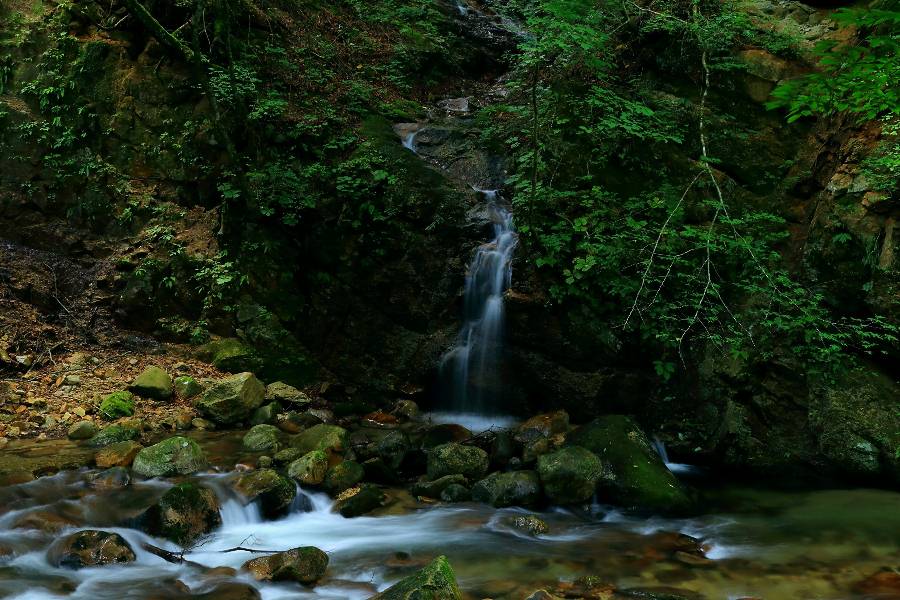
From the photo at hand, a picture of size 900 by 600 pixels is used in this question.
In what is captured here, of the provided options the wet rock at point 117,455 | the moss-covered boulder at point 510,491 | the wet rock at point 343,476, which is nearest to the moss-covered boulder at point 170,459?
the wet rock at point 117,455

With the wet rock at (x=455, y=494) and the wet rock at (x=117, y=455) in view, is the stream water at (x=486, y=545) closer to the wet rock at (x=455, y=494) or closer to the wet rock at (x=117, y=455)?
the wet rock at (x=455, y=494)

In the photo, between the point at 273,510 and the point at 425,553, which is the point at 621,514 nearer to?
the point at 425,553

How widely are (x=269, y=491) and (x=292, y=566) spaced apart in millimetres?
1223

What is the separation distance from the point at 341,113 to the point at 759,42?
668 cm

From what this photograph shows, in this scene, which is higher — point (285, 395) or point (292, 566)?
point (285, 395)

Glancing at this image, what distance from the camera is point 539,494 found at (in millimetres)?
5863

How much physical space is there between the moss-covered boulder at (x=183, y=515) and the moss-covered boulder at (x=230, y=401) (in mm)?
2110

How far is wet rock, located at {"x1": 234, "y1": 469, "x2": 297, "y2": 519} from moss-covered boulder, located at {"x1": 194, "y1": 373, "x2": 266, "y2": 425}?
5.88ft

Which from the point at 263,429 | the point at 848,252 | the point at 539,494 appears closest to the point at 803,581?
the point at 539,494

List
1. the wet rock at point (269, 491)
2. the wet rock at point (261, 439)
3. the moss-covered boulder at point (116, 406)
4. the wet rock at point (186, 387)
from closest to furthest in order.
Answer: the wet rock at point (269, 491)
the wet rock at point (261, 439)
the moss-covered boulder at point (116, 406)
the wet rock at point (186, 387)

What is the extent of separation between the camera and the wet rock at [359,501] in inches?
219

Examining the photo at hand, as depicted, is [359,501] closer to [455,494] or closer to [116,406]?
[455,494]

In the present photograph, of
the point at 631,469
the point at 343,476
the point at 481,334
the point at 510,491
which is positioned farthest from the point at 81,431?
the point at 631,469

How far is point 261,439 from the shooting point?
21.6 feet
